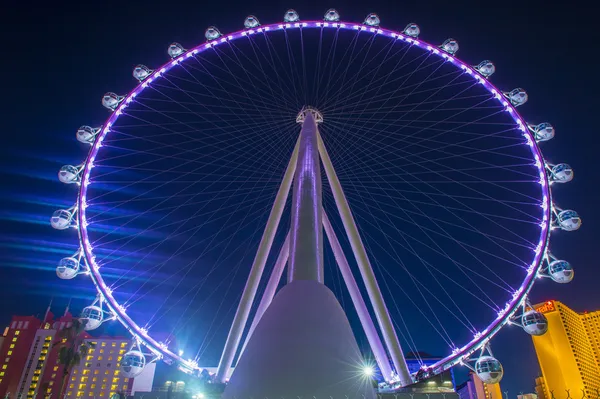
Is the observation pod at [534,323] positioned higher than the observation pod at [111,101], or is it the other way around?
the observation pod at [111,101]

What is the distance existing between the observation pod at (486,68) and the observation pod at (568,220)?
6249mm

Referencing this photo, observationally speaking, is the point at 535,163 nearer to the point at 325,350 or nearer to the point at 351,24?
the point at 351,24

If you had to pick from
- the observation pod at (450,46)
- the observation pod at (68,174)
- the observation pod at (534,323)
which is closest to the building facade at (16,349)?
the observation pod at (68,174)

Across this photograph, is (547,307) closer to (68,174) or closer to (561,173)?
(561,173)

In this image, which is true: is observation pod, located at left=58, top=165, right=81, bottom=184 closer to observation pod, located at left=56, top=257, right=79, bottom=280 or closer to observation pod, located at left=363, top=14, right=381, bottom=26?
observation pod, located at left=56, top=257, right=79, bottom=280

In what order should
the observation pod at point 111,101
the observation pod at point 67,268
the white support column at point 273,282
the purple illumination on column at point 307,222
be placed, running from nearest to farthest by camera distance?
the purple illumination on column at point 307,222, the observation pod at point 67,268, the white support column at point 273,282, the observation pod at point 111,101

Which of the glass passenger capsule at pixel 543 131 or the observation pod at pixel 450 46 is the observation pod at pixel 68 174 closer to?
the observation pod at pixel 450 46

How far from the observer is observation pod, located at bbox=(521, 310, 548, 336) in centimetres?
1200

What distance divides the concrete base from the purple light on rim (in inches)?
312

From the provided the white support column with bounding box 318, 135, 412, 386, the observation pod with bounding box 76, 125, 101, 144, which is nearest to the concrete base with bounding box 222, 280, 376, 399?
the white support column with bounding box 318, 135, 412, 386

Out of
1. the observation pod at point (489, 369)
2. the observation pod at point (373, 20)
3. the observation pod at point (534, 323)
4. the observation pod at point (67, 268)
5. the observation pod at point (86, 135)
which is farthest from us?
the observation pod at point (373, 20)

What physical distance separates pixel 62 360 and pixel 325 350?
38.4 ft

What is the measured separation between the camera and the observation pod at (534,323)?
12.0 meters

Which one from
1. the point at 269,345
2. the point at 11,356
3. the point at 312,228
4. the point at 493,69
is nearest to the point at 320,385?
the point at 269,345
